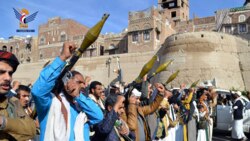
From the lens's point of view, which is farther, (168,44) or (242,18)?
(242,18)

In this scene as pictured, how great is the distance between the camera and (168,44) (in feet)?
110

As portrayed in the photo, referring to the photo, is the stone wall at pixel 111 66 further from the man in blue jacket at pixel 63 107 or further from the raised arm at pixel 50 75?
the raised arm at pixel 50 75

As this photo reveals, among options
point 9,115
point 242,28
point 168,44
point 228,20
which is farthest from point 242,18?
point 9,115

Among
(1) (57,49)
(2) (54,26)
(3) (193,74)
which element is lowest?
(3) (193,74)

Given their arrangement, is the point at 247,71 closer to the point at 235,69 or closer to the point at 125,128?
the point at 235,69

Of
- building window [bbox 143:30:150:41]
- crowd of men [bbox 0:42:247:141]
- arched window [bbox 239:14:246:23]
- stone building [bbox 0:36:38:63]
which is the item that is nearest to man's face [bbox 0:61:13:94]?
crowd of men [bbox 0:42:247:141]

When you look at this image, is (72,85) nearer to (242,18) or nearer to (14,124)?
(14,124)

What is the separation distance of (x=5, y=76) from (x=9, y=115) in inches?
10.1

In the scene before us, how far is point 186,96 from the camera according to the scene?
8250mm

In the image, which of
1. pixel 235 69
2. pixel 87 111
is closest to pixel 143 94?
pixel 87 111

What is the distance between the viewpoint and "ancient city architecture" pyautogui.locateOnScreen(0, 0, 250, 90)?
31.1 m

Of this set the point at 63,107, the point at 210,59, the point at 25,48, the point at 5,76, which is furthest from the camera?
the point at 25,48

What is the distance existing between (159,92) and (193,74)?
2652 cm

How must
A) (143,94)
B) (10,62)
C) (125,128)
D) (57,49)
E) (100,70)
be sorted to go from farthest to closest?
1. (57,49)
2. (100,70)
3. (143,94)
4. (125,128)
5. (10,62)
